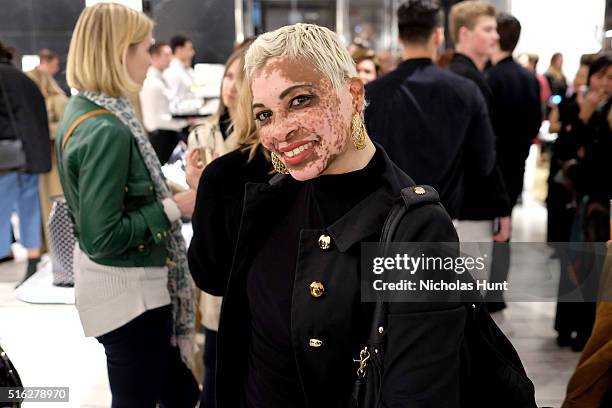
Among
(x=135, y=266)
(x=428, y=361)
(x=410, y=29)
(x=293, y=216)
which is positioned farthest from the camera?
(x=410, y=29)

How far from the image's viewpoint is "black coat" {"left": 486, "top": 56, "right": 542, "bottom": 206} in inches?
163

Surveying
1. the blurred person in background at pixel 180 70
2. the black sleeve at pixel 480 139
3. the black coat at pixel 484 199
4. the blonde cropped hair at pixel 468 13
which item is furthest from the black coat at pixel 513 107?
the blurred person in background at pixel 180 70

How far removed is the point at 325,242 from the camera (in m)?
1.23

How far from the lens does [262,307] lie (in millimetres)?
1352

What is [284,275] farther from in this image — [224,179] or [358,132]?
[224,179]

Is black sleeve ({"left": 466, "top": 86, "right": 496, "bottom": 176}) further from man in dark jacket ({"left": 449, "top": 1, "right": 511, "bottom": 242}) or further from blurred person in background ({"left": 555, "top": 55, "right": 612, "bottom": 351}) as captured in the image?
blurred person in background ({"left": 555, "top": 55, "right": 612, "bottom": 351})

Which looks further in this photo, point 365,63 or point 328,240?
point 365,63

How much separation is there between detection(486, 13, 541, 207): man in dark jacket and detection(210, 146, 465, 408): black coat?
9.99 feet

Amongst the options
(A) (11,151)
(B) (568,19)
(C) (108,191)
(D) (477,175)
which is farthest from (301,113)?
(B) (568,19)

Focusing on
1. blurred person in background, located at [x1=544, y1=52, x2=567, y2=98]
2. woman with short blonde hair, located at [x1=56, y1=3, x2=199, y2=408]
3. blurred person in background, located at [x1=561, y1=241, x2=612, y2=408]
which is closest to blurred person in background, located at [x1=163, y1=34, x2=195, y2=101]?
woman with short blonde hair, located at [x1=56, y1=3, x2=199, y2=408]

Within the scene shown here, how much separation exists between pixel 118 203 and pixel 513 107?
3.03 m

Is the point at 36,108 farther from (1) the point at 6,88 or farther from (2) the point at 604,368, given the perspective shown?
(2) the point at 604,368

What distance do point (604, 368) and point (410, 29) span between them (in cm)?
185

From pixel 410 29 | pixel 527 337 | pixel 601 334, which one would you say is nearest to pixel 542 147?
pixel 527 337
